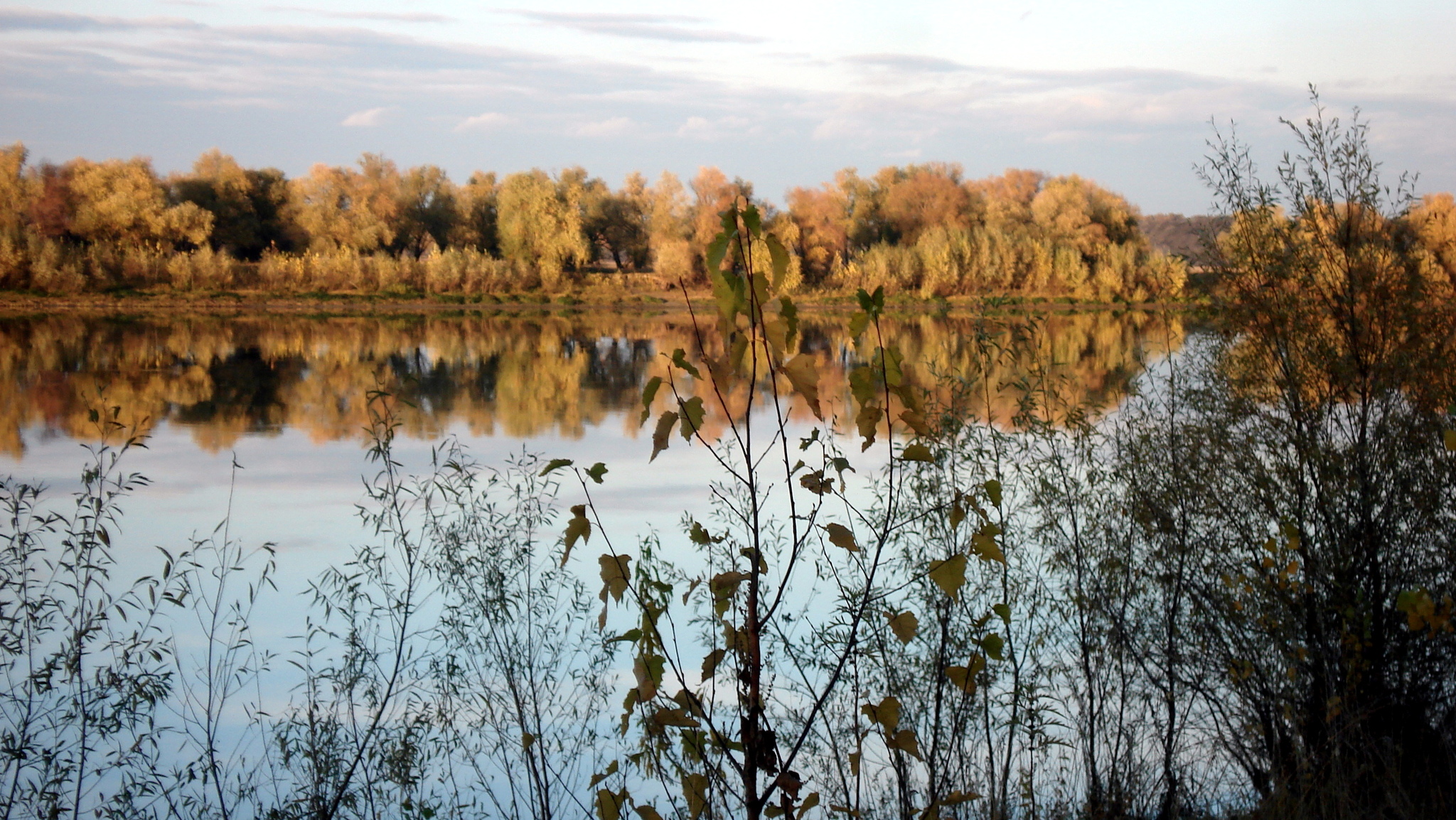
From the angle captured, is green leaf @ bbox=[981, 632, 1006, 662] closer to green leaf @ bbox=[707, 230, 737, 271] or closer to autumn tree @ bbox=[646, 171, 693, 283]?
green leaf @ bbox=[707, 230, 737, 271]

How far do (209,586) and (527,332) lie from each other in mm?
24512

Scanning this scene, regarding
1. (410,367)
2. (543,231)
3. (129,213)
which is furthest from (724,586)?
(543,231)

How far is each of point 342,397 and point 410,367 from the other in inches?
142

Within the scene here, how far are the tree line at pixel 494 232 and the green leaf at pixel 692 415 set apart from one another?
3549 centimetres

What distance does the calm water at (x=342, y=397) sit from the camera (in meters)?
8.55

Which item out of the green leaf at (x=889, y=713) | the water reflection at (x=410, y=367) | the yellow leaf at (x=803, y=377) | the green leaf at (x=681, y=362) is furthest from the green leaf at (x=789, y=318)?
the water reflection at (x=410, y=367)

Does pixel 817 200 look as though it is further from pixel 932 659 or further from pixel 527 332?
pixel 932 659

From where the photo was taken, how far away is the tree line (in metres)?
40.4

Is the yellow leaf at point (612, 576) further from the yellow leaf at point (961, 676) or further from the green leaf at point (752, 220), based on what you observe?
the yellow leaf at point (961, 676)

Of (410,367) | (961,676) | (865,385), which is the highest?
(865,385)

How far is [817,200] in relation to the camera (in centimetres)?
5044

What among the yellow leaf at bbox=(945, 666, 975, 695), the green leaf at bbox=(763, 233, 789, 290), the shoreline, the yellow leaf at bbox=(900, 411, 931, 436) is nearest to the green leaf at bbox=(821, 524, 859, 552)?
the yellow leaf at bbox=(900, 411, 931, 436)

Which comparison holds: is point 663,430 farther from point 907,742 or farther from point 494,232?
point 494,232

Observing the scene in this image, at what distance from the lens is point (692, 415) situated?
200 centimetres
